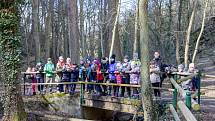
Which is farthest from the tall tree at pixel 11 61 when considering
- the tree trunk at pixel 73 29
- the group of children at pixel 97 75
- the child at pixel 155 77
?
the tree trunk at pixel 73 29

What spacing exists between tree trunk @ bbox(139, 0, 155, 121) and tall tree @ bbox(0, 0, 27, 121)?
398cm

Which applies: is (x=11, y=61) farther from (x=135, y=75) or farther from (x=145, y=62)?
(x=145, y=62)

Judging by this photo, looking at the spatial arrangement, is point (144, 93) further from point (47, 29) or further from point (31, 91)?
point (47, 29)

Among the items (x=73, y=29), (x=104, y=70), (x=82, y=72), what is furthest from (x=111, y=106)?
(x=73, y=29)

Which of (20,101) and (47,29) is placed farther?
(47,29)

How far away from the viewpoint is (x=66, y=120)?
1271 cm

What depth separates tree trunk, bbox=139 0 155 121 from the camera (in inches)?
417

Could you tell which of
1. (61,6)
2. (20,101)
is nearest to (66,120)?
(20,101)

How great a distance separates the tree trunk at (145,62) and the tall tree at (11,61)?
398cm

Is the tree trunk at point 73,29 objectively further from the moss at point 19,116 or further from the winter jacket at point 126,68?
the moss at point 19,116

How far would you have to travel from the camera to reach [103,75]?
50.8 ft

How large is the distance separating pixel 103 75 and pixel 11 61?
4016 millimetres

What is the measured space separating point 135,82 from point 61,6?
3245cm

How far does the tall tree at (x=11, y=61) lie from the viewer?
12375mm
